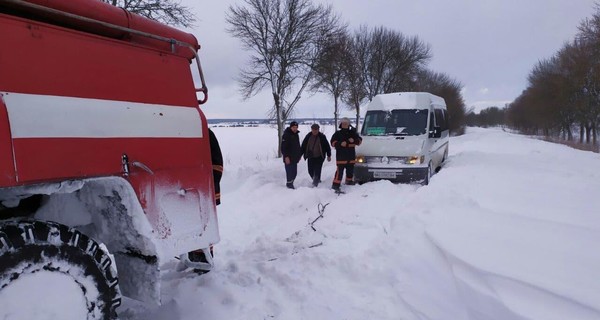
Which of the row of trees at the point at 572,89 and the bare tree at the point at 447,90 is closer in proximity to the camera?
the row of trees at the point at 572,89

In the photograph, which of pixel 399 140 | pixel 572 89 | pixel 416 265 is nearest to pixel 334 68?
pixel 399 140

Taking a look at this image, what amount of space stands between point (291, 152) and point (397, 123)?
3129 millimetres

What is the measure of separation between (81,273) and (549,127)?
58697 mm

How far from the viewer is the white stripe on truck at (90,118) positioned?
1854mm

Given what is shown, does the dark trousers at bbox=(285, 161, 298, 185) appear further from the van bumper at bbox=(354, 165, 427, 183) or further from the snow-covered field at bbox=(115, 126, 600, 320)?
the snow-covered field at bbox=(115, 126, 600, 320)

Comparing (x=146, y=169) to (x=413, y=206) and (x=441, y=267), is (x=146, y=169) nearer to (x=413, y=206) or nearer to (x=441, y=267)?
(x=441, y=267)

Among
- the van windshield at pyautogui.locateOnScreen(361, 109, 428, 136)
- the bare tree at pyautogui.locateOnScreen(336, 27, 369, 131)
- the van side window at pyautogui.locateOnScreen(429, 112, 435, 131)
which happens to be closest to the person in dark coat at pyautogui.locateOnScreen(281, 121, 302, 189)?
the van windshield at pyautogui.locateOnScreen(361, 109, 428, 136)

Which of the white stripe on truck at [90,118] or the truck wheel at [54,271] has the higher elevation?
the white stripe on truck at [90,118]

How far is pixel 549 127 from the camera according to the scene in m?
49.7

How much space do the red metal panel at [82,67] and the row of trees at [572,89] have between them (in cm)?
2807

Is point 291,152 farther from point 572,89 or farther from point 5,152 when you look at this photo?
point 572,89

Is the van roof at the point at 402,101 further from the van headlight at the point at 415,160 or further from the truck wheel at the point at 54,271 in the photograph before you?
the truck wheel at the point at 54,271

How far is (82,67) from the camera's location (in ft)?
7.23

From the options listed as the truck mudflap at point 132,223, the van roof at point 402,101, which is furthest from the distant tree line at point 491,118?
the truck mudflap at point 132,223
